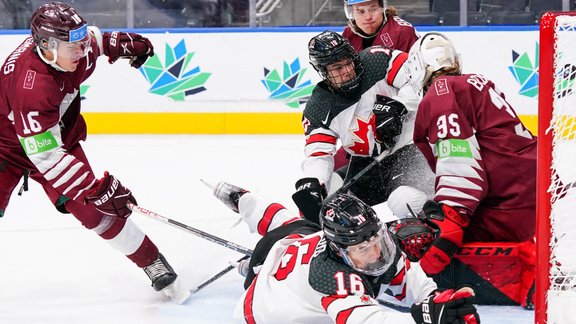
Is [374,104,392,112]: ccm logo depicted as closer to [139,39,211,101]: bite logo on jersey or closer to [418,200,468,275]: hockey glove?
[418,200,468,275]: hockey glove

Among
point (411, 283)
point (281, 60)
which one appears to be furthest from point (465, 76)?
point (281, 60)

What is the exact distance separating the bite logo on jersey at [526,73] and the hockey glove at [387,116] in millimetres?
3009

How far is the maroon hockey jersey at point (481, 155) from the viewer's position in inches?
121

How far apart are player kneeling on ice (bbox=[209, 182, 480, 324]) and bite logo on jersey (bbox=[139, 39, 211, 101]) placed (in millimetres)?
4015

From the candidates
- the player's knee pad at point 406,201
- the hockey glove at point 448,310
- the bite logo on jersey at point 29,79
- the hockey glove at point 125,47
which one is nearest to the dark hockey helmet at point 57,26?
the bite logo on jersey at point 29,79

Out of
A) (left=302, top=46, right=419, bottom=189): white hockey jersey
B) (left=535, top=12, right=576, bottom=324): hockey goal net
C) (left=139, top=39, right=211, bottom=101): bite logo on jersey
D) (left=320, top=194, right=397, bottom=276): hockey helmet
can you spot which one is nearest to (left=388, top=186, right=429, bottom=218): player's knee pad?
(left=302, top=46, right=419, bottom=189): white hockey jersey

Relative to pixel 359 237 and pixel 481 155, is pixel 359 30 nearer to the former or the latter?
pixel 481 155

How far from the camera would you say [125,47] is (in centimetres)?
384

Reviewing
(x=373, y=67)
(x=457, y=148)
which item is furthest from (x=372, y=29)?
(x=457, y=148)

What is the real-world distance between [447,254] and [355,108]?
2.94 feet

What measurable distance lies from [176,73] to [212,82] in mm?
259

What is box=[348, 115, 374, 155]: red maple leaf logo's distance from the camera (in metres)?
3.78

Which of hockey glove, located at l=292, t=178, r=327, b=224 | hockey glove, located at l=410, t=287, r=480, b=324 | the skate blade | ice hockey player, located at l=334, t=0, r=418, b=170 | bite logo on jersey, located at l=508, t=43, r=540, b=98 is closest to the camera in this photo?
hockey glove, located at l=410, t=287, r=480, b=324

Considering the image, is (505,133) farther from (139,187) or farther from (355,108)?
(139,187)
